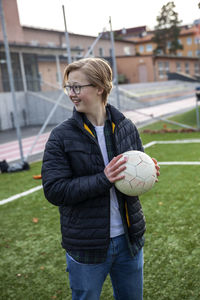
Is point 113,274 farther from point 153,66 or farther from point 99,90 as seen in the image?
point 153,66

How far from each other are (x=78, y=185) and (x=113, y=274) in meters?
Answer: 0.74

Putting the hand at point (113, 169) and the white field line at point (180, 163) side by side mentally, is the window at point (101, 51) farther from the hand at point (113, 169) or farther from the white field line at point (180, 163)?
the hand at point (113, 169)

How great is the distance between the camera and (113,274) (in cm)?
211

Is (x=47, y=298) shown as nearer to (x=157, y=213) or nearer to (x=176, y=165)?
(x=157, y=213)

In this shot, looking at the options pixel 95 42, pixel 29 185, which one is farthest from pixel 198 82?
pixel 29 185

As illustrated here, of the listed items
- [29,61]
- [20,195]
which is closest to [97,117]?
[20,195]

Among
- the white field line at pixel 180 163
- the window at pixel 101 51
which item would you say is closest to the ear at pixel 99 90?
the white field line at pixel 180 163

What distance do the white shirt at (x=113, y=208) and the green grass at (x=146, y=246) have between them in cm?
144

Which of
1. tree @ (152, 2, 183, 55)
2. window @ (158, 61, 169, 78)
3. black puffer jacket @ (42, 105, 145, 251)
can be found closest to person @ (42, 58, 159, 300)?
black puffer jacket @ (42, 105, 145, 251)

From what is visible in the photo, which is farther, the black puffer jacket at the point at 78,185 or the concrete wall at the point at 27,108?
the concrete wall at the point at 27,108

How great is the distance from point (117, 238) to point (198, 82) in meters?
45.6

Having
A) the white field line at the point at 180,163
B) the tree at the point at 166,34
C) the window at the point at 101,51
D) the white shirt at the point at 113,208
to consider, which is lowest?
the white field line at the point at 180,163

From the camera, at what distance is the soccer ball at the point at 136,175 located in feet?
6.12

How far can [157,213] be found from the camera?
4836 mm
